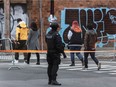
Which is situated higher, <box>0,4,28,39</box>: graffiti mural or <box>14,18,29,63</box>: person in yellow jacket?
<box>0,4,28,39</box>: graffiti mural

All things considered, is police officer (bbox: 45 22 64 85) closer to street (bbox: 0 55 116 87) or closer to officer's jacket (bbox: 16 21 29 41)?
street (bbox: 0 55 116 87)

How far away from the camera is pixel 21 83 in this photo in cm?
1330

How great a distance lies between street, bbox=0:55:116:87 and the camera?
1320cm

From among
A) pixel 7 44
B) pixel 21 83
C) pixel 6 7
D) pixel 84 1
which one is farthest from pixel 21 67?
pixel 84 1

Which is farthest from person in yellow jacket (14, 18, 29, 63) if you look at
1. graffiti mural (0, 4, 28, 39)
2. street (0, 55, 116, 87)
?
graffiti mural (0, 4, 28, 39)

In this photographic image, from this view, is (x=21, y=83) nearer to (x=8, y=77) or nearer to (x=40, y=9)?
→ (x=8, y=77)

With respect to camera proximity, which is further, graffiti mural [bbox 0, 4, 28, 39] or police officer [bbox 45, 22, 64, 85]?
graffiti mural [bbox 0, 4, 28, 39]

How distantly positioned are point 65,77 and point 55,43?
192 cm

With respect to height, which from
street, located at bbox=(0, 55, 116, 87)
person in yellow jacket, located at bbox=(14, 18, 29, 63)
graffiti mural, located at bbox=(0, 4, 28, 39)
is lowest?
street, located at bbox=(0, 55, 116, 87)

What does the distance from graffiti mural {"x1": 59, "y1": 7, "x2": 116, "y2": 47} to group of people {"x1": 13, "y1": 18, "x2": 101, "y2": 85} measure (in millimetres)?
6688

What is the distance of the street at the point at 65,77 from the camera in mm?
13195

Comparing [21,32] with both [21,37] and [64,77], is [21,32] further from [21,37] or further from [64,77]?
[64,77]

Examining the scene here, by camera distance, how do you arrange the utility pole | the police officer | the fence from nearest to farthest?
1. the police officer
2. the fence
3. the utility pole

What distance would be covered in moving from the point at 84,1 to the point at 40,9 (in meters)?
2.53
